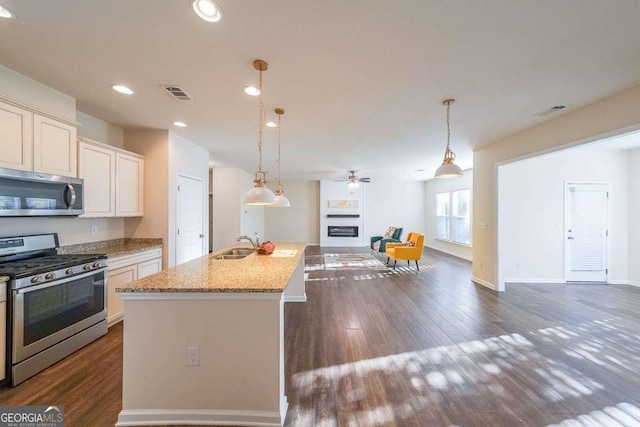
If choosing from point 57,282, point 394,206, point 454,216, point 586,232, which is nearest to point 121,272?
point 57,282

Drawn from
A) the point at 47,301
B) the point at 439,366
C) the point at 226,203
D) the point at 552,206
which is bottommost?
the point at 439,366

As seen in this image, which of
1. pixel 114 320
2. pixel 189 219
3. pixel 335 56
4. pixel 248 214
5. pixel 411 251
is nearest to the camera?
pixel 335 56

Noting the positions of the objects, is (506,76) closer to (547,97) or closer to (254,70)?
(547,97)

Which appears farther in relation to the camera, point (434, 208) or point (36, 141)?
point (434, 208)

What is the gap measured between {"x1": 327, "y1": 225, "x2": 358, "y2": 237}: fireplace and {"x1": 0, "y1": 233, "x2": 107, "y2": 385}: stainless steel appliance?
7.75 meters

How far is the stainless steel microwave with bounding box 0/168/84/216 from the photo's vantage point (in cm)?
231

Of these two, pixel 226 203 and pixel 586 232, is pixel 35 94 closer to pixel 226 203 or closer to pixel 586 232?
pixel 226 203

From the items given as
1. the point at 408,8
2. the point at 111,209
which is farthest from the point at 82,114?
the point at 408,8

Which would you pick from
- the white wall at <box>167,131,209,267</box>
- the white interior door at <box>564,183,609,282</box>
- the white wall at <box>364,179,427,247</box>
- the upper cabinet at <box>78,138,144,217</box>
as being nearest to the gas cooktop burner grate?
the upper cabinet at <box>78,138,144,217</box>

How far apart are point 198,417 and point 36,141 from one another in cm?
293

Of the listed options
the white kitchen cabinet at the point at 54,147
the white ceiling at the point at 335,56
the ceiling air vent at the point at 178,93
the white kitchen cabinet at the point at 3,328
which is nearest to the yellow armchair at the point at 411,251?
the white ceiling at the point at 335,56

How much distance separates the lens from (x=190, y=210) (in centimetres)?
461

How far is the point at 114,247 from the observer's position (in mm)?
3652

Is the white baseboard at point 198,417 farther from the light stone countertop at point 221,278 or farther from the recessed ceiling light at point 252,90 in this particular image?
the recessed ceiling light at point 252,90
